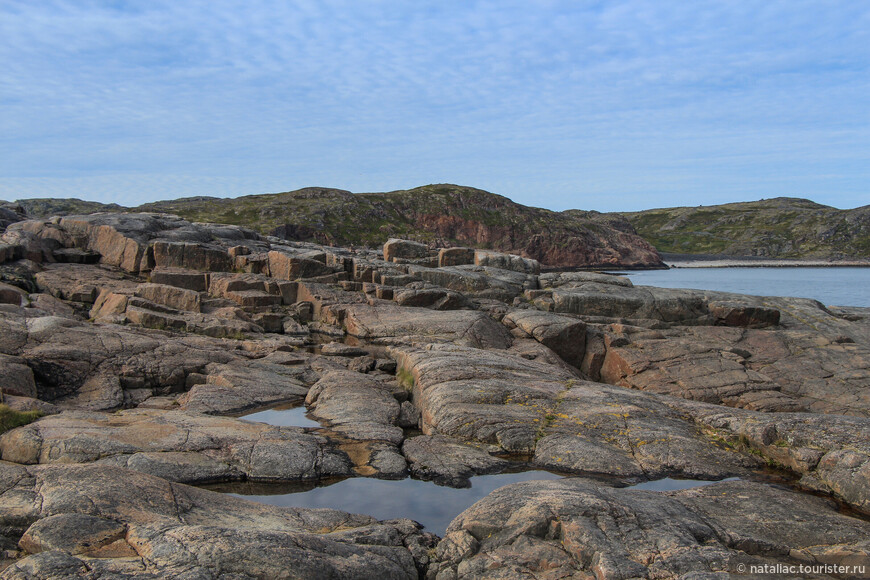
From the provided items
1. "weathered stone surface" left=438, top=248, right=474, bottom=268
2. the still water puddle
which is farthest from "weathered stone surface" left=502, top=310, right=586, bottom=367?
the still water puddle

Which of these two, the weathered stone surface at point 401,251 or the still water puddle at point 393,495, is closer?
the still water puddle at point 393,495

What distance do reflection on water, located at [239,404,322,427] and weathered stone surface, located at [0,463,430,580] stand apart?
→ 7.23 metres

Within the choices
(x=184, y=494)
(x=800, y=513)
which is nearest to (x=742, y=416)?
(x=800, y=513)

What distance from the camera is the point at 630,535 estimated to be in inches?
419

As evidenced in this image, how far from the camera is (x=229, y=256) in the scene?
157 feet

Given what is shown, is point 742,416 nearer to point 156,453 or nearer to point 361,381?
point 361,381

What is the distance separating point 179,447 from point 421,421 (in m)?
8.01

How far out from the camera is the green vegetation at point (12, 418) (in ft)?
48.0

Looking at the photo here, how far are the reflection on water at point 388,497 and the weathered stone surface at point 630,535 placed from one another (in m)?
1.83

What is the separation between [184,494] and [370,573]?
4.62m

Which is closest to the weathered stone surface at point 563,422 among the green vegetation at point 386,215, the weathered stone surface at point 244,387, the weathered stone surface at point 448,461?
the weathered stone surface at point 448,461

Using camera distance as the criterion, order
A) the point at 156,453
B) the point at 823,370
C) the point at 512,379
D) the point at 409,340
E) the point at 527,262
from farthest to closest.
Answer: the point at 527,262
the point at 409,340
the point at 823,370
the point at 512,379
the point at 156,453

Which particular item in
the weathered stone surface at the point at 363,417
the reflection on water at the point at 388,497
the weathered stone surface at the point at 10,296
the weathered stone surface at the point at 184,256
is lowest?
the reflection on water at the point at 388,497

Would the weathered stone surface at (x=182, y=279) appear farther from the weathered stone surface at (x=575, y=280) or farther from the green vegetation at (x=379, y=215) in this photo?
the green vegetation at (x=379, y=215)
